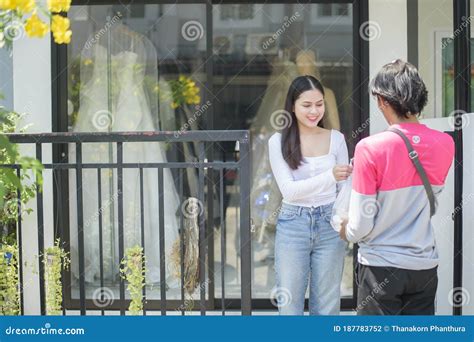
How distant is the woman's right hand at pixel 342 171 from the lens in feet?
11.3

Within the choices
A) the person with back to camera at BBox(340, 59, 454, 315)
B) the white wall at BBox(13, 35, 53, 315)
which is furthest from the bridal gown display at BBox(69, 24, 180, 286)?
the person with back to camera at BBox(340, 59, 454, 315)

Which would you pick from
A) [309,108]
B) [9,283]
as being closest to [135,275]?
[9,283]

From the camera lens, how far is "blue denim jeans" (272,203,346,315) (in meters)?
3.60

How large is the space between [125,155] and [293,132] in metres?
1.63

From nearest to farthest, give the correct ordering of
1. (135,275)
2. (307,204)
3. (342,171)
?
(342,171) < (307,204) < (135,275)

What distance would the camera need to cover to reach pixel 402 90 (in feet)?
9.02

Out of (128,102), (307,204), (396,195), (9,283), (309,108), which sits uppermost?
(128,102)

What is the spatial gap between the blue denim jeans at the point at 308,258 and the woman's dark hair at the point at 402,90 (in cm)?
94

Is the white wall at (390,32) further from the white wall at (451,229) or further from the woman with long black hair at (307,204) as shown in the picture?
the woman with long black hair at (307,204)

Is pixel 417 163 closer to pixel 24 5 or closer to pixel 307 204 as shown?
pixel 307 204
